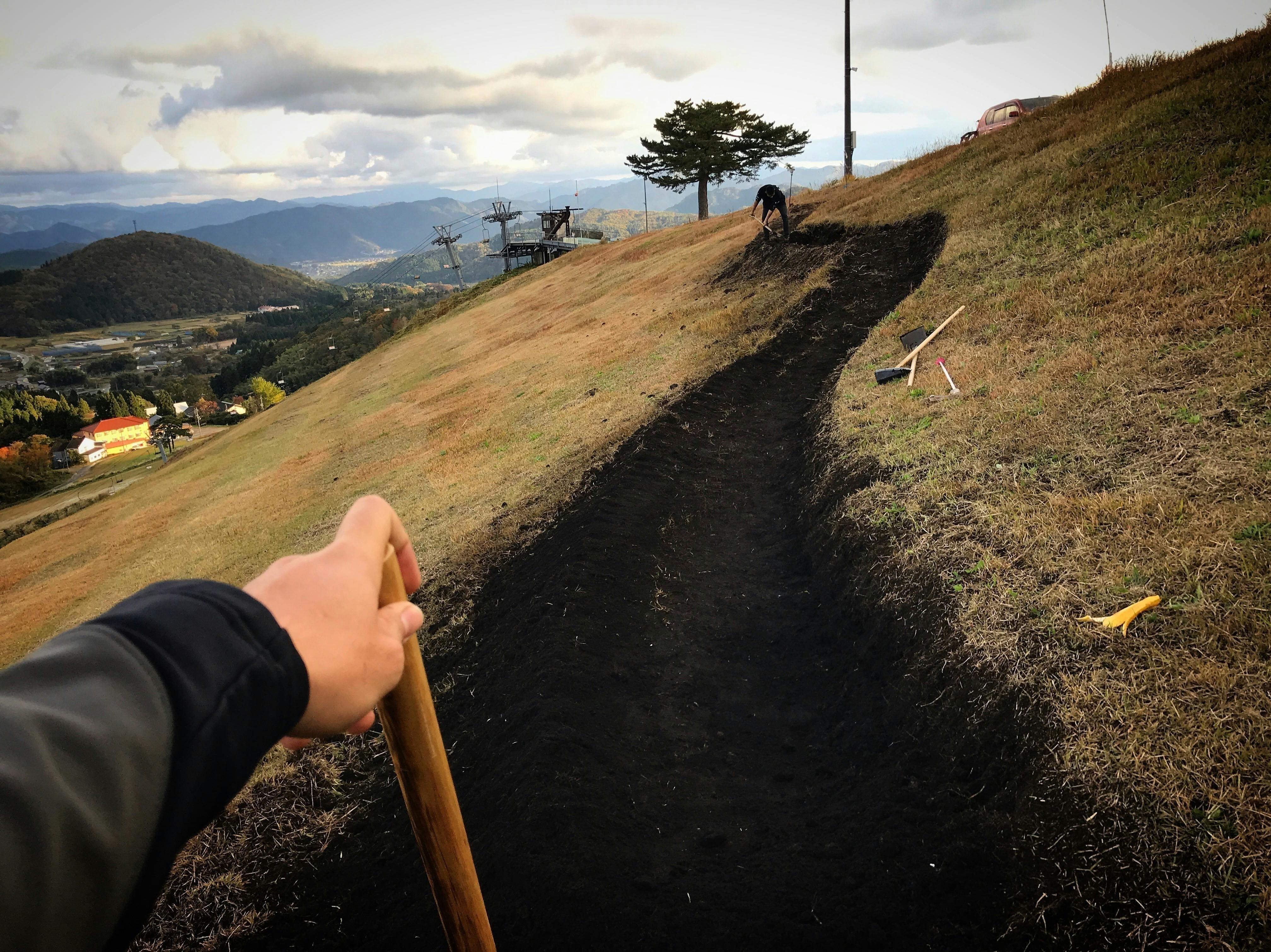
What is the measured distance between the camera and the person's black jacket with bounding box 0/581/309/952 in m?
0.88

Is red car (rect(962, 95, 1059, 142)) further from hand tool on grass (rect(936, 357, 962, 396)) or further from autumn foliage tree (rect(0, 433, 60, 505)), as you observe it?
autumn foliage tree (rect(0, 433, 60, 505))

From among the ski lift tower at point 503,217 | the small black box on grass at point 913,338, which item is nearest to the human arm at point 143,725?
the small black box on grass at point 913,338

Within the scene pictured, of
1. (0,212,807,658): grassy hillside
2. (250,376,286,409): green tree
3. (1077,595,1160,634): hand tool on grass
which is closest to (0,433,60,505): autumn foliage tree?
(250,376,286,409): green tree

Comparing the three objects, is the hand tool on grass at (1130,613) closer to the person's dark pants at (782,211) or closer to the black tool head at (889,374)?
the black tool head at (889,374)

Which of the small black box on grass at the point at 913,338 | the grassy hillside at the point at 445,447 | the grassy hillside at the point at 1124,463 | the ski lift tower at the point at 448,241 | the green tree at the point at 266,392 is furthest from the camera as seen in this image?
the green tree at the point at 266,392

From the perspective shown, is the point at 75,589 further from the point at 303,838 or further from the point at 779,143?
the point at 779,143

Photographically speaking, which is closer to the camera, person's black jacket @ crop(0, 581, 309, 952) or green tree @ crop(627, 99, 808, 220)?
person's black jacket @ crop(0, 581, 309, 952)

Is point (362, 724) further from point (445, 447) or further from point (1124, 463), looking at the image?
point (445, 447)

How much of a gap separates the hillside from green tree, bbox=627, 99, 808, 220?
32.0 meters

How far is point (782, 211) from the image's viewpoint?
909 inches

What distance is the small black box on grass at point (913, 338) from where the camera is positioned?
41.5 feet

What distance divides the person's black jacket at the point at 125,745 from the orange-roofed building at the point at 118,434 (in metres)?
144

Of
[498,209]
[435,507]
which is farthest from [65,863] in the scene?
[498,209]

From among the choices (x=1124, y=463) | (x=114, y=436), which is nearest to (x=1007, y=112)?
(x=1124, y=463)
